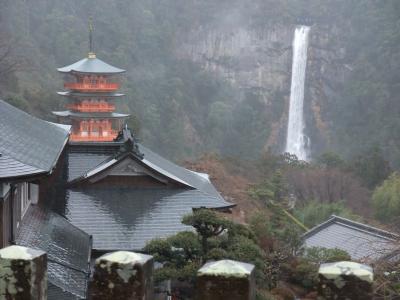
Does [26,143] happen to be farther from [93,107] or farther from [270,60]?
[270,60]

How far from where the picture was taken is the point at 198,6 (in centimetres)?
7488

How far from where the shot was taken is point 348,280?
1991mm

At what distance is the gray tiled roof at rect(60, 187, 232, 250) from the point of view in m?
9.78

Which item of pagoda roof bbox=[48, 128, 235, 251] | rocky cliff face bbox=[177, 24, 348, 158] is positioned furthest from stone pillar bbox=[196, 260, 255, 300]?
rocky cliff face bbox=[177, 24, 348, 158]

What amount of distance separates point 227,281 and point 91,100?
1087 inches

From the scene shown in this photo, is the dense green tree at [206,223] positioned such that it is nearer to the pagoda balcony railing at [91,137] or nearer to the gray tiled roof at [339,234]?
the gray tiled roof at [339,234]

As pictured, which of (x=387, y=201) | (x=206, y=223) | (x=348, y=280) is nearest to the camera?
(x=348, y=280)

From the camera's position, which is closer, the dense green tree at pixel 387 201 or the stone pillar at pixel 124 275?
the stone pillar at pixel 124 275

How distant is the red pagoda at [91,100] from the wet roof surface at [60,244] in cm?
1880

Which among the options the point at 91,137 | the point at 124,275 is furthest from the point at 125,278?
the point at 91,137

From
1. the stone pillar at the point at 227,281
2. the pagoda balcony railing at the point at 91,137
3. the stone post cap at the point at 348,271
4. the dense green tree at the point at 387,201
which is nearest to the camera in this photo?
the stone post cap at the point at 348,271

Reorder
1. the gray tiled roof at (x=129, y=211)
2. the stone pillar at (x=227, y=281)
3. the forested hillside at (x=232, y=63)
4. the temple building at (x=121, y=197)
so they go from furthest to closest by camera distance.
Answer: the forested hillside at (x=232, y=63) → the temple building at (x=121, y=197) → the gray tiled roof at (x=129, y=211) → the stone pillar at (x=227, y=281)

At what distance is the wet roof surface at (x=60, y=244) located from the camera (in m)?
7.46

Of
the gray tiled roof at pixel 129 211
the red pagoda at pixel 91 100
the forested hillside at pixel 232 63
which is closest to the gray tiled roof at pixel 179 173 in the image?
the gray tiled roof at pixel 129 211
